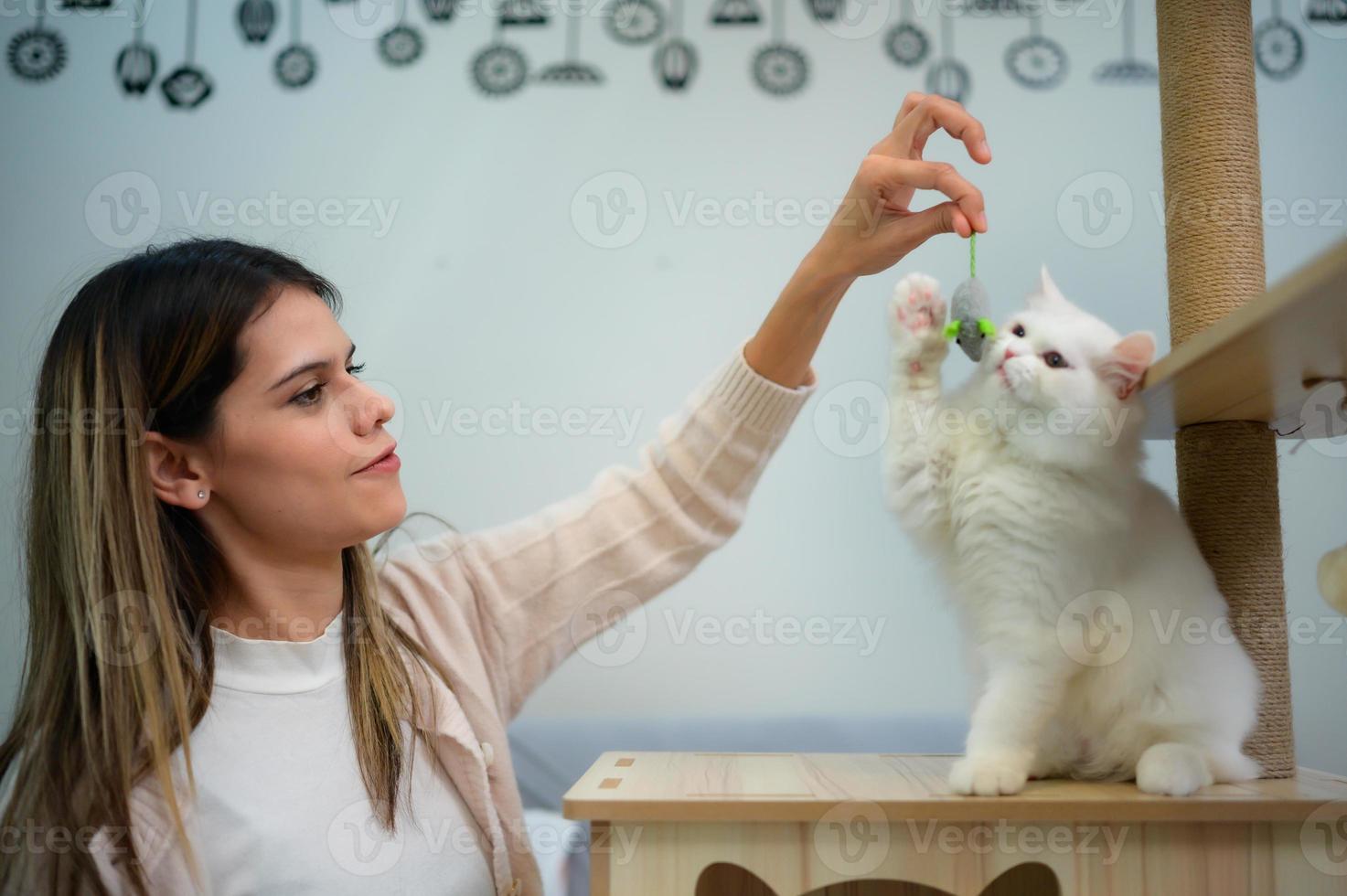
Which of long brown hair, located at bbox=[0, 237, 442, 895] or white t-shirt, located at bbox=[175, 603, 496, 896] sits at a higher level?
long brown hair, located at bbox=[0, 237, 442, 895]

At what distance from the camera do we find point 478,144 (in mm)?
2123

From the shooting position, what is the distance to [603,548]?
1243 mm

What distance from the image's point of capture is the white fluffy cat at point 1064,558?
0.93 m

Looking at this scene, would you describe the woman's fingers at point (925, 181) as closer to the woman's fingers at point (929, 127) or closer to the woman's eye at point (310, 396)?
the woman's fingers at point (929, 127)

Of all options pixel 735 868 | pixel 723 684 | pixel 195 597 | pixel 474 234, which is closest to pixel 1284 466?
pixel 723 684

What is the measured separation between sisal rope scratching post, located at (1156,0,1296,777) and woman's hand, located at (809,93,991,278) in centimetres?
32

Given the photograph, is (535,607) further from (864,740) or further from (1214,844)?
(864,740)

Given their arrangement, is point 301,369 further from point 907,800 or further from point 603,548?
point 907,800

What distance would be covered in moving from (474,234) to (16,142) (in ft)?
3.16

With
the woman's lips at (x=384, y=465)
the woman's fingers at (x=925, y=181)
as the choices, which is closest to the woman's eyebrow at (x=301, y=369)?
the woman's lips at (x=384, y=465)

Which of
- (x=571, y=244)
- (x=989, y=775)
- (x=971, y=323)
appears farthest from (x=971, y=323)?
(x=571, y=244)

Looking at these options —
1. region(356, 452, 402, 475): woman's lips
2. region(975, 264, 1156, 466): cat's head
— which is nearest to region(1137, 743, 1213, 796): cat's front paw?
region(975, 264, 1156, 466): cat's head

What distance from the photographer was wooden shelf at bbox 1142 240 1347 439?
68 cm

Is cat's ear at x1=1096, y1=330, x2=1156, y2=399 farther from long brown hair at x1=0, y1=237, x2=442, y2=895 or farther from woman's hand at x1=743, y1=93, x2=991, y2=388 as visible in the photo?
long brown hair at x1=0, y1=237, x2=442, y2=895
